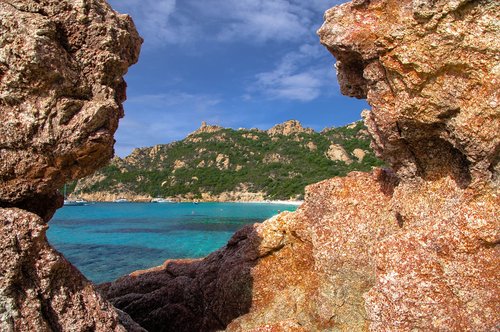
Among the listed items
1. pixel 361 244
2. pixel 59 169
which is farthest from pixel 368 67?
pixel 59 169

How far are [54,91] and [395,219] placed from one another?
22.8 feet

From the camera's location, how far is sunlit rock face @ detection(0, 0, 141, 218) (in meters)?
5.57

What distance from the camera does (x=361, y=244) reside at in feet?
26.1

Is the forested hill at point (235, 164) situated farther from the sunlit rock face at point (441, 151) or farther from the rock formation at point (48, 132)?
the rock formation at point (48, 132)

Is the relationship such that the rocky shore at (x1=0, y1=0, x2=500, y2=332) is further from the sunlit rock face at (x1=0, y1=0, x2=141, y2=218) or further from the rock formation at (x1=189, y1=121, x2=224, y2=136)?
the rock formation at (x1=189, y1=121, x2=224, y2=136)

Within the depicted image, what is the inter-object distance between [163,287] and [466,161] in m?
8.57

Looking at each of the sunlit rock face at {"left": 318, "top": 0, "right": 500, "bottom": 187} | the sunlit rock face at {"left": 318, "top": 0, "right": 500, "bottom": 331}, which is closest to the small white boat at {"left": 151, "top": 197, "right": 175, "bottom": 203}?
the sunlit rock face at {"left": 318, "top": 0, "right": 500, "bottom": 187}

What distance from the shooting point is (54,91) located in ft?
19.2

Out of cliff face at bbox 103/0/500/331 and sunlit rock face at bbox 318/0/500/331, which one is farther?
cliff face at bbox 103/0/500/331

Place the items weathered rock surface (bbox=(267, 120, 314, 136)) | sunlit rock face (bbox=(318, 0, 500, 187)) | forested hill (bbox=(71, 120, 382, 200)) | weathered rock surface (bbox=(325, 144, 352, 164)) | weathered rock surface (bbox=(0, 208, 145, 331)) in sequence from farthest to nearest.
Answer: weathered rock surface (bbox=(267, 120, 314, 136)), forested hill (bbox=(71, 120, 382, 200)), weathered rock surface (bbox=(325, 144, 352, 164)), sunlit rock face (bbox=(318, 0, 500, 187)), weathered rock surface (bbox=(0, 208, 145, 331))

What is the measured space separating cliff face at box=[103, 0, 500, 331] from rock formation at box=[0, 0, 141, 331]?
4.02 m

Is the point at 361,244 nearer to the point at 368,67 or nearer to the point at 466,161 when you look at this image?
the point at 466,161

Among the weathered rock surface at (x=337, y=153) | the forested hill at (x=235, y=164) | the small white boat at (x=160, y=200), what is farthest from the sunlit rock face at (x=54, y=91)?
the small white boat at (x=160, y=200)

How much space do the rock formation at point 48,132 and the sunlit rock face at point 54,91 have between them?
1 centimetres
